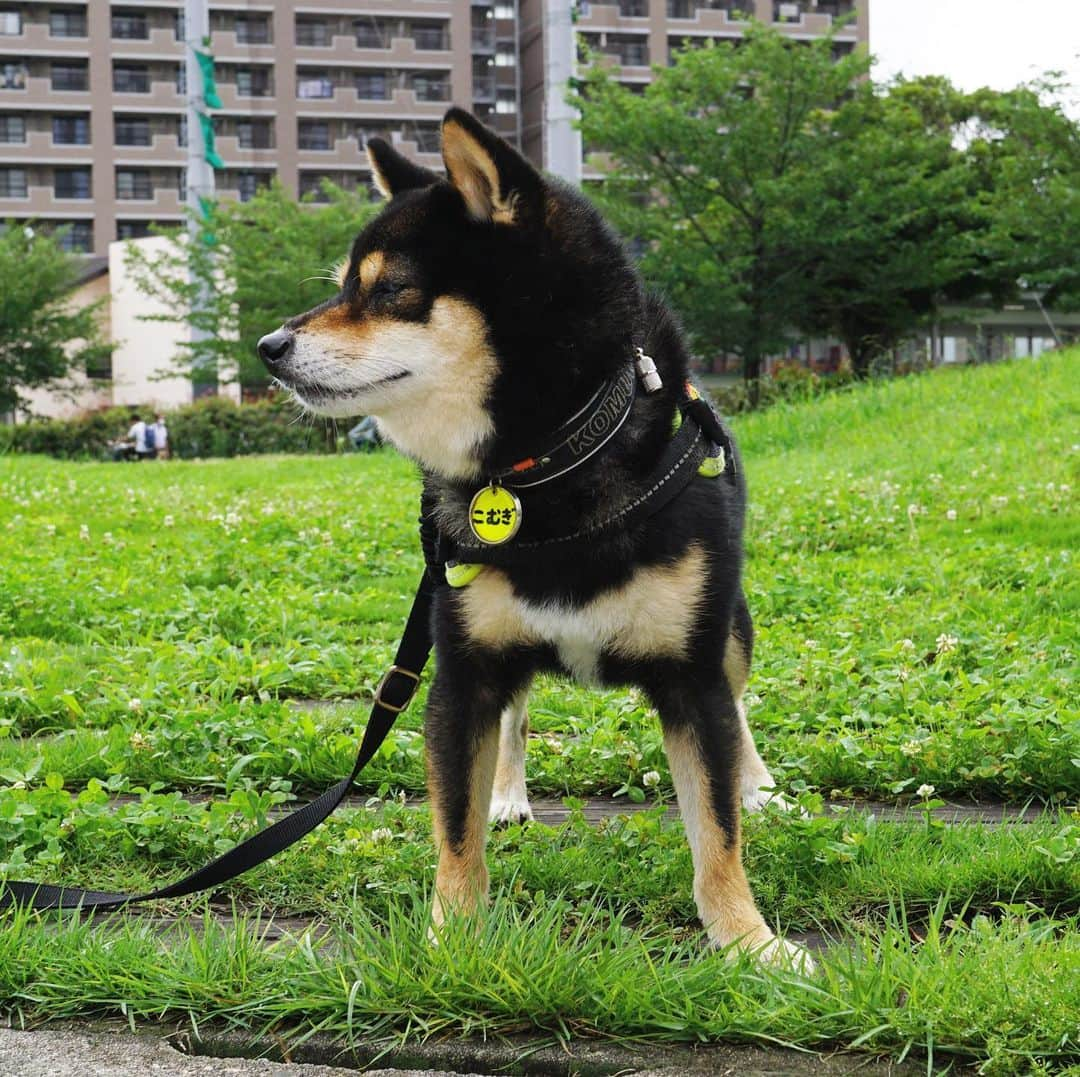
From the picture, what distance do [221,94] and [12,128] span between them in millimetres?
11205

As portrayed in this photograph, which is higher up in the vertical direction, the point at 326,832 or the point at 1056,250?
the point at 1056,250

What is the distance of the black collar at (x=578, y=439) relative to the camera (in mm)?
2682

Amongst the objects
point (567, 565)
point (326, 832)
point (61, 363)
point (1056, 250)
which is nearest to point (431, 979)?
point (567, 565)

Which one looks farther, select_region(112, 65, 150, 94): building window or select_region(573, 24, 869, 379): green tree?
select_region(112, 65, 150, 94): building window

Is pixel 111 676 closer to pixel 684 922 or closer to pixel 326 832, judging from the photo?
pixel 326 832

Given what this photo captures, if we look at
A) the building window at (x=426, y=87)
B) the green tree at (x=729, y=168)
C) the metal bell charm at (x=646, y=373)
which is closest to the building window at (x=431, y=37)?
the building window at (x=426, y=87)

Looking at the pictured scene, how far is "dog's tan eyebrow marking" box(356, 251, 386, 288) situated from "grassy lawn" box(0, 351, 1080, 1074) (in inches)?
54.5

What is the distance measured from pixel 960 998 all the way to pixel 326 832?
5.74ft

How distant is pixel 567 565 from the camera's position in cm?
266

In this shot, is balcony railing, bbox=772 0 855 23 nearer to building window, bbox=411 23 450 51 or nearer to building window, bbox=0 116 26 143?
building window, bbox=411 23 450 51

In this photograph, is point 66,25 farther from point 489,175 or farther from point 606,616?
point 606,616

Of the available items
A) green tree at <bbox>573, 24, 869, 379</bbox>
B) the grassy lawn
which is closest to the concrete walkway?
the grassy lawn

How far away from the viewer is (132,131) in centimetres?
6700

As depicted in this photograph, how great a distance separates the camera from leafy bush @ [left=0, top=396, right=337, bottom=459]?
101ft
